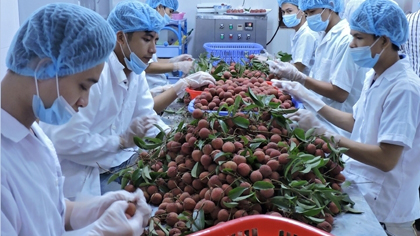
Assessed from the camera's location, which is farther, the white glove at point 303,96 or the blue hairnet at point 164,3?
the blue hairnet at point 164,3

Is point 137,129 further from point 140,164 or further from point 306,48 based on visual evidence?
point 306,48

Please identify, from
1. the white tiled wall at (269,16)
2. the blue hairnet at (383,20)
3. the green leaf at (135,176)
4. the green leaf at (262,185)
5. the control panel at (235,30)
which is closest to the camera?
the green leaf at (262,185)

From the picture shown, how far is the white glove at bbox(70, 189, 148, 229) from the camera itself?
3.92 feet

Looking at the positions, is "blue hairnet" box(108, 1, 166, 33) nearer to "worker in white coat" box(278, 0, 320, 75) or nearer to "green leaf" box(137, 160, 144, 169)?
"green leaf" box(137, 160, 144, 169)

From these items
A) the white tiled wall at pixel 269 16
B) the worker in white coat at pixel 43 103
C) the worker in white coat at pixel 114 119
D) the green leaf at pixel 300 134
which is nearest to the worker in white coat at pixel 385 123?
the green leaf at pixel 300 134

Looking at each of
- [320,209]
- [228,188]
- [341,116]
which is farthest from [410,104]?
[228,188]

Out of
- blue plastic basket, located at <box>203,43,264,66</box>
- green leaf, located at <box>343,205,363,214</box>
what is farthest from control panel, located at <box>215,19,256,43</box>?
green leaf, located at <box>343,205,363,214</box>

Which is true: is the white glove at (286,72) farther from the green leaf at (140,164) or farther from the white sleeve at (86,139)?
the green leaf at (140,164)

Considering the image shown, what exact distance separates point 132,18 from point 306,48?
1.71 metres

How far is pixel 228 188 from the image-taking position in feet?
4.37

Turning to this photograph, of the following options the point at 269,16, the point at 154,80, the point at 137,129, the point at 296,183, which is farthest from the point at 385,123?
the point at 269,16

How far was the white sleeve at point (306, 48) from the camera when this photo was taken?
329 centimetres

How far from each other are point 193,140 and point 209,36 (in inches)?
142

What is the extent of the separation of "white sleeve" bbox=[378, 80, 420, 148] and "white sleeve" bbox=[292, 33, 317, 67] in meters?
1.61
